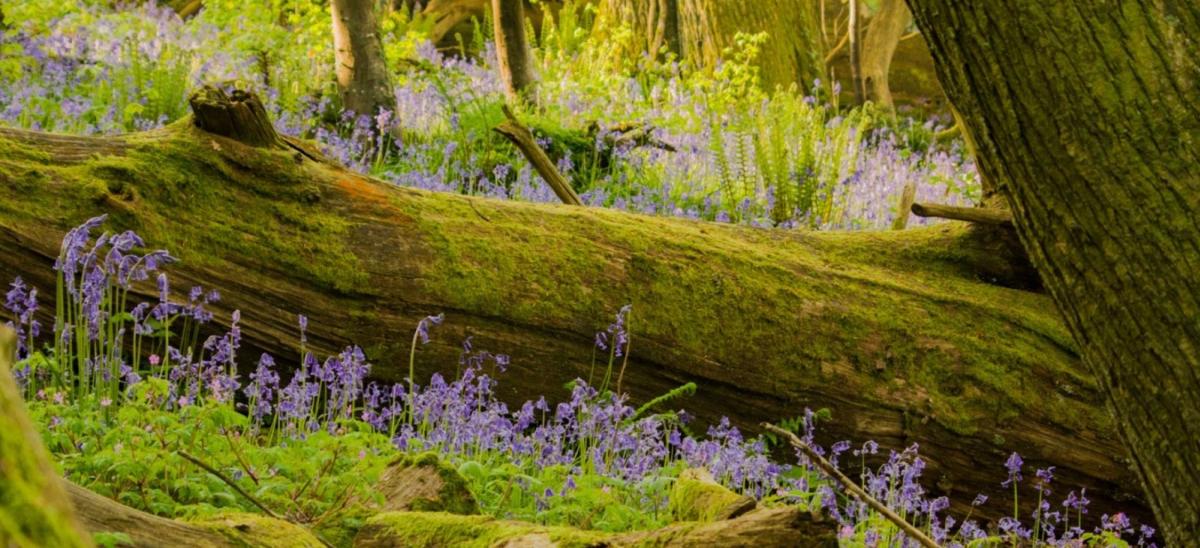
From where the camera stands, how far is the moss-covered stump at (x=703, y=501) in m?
Result: 2.64

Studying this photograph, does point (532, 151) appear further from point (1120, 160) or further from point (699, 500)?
point (1120, 160)

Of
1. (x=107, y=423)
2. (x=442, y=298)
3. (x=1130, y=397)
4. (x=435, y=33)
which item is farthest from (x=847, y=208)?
(x=435, y=33)

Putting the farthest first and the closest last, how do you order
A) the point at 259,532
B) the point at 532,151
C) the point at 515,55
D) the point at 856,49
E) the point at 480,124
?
the point at 856,49, the point at 515,55, the point at 480,124, the point at 532,151, the point at 259,532

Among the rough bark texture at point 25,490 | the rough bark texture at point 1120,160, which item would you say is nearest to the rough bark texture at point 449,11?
the rough bark texture at point 1120,160

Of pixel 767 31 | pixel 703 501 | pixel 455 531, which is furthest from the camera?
pixel 767 31

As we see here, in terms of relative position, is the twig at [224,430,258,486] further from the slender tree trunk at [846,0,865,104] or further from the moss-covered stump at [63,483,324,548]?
the slender tree trunk at [846,0,865,104]

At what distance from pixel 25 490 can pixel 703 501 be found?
220 cm

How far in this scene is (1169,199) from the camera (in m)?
2.23

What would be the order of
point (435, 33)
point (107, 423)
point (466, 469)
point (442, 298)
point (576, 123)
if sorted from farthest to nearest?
point (435, 33) → point (576, 123) → point (442, 298) → point (107, 423) → point (466, 469)

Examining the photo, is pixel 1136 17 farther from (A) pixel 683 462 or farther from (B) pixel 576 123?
(B) pixel 576 123

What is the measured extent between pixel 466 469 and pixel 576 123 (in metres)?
6.99

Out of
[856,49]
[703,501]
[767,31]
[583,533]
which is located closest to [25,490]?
[583,533]

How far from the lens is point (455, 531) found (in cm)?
268

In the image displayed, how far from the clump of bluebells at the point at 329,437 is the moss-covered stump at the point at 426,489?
0.06 m
